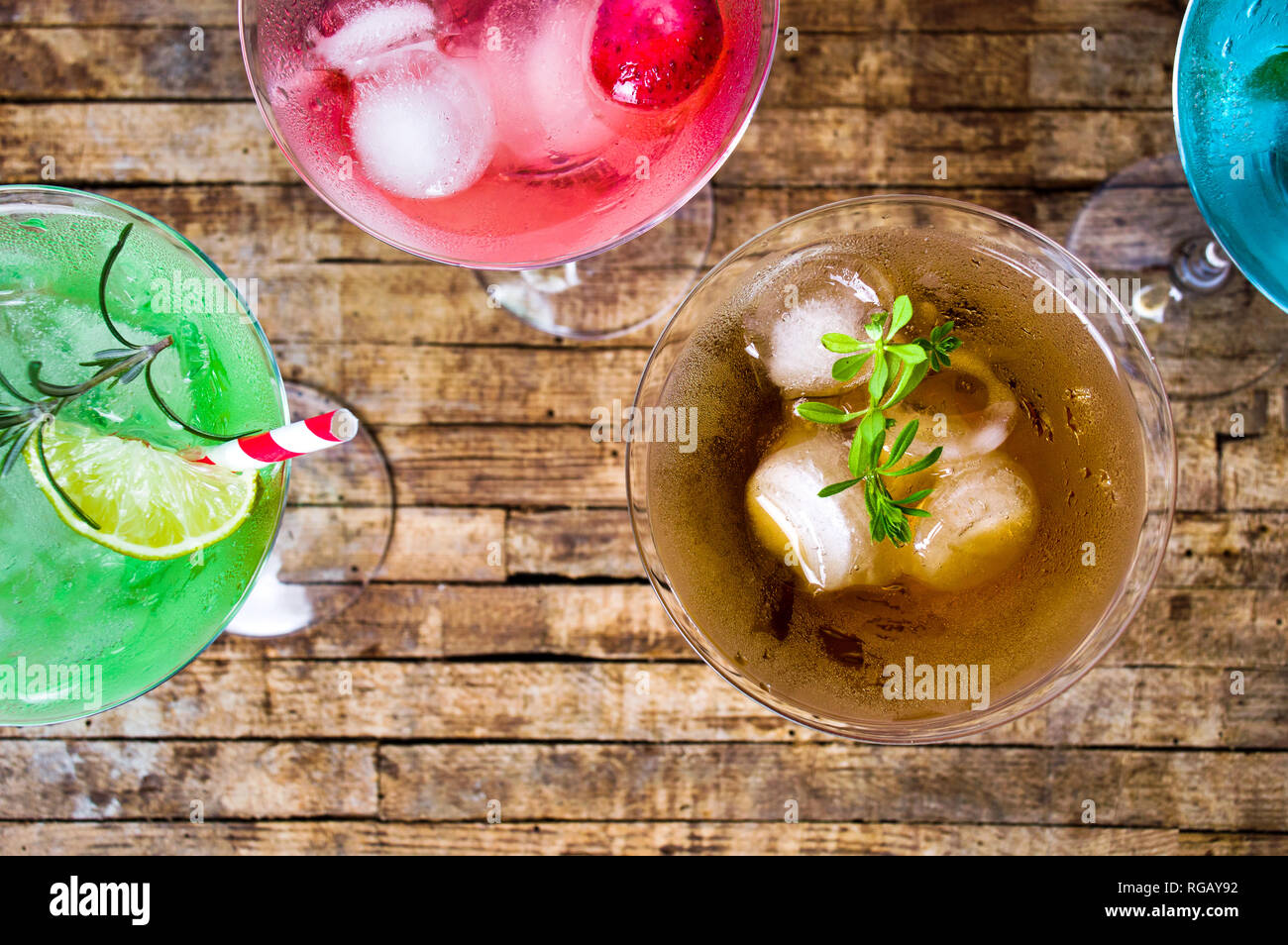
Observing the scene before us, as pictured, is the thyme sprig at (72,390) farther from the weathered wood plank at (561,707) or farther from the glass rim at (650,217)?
the weathered wood plank at (561,707)

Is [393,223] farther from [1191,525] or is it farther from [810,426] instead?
[1191,525]

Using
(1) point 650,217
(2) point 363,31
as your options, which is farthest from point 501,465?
(2) point 363,31

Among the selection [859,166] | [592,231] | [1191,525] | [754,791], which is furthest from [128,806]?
[1191,525]

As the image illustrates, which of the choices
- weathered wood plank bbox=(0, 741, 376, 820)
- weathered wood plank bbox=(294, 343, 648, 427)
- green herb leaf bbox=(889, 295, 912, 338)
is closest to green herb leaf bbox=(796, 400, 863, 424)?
green herb leaf bbox=(889, 295, 912, 338)

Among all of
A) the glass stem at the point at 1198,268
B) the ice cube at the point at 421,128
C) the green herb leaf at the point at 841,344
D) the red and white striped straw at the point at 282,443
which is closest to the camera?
the red and white striped straw at the point at 282,443

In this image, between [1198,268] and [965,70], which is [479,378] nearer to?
[965,70]

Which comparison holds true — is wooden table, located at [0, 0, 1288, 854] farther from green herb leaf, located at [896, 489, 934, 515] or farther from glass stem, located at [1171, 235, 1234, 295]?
green herb leaf, located at [896, 489, 934, 515]

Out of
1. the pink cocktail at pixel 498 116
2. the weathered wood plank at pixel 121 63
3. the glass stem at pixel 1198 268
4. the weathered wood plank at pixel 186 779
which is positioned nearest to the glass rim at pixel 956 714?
the pink cocktail at pixel 498 116
